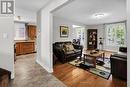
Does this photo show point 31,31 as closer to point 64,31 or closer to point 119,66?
point 64,31

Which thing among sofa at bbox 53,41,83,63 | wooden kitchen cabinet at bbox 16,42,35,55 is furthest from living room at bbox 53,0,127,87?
wooden kitchen cabinet at bbox 16,42,35,55

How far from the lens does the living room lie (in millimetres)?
Result: 3773

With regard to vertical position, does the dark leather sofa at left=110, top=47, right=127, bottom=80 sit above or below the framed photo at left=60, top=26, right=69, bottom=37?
below

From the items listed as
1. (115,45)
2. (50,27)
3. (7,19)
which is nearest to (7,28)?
(7,19)

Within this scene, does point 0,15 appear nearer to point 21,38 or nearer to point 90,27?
point 21,38

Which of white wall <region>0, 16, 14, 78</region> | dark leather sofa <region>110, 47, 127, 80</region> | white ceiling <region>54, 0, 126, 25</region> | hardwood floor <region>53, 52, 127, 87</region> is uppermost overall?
white ceiling <region>54, 0, 126, 25</region>

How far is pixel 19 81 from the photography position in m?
3.18

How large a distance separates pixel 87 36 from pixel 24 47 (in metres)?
5.45

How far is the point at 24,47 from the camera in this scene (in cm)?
769

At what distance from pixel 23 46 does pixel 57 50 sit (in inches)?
123

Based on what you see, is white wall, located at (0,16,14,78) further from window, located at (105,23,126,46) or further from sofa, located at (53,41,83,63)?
window, located at (105,23,126,46)

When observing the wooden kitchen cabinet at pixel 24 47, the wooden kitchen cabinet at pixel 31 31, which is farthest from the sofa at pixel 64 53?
the wooden kitchen cabinet at pixel 31 31

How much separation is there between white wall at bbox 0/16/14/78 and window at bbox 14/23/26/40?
5.06 meters

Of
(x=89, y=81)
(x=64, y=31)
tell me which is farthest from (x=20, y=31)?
(x=89, y=81)
